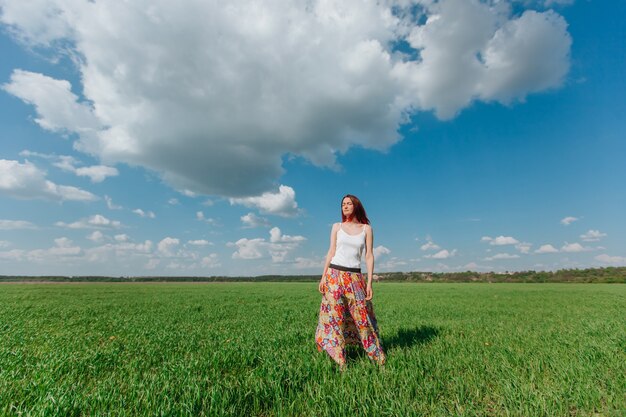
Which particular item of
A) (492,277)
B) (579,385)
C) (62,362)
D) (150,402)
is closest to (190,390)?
(150,402)

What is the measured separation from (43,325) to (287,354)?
868 cm

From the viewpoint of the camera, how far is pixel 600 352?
5715 millimetres

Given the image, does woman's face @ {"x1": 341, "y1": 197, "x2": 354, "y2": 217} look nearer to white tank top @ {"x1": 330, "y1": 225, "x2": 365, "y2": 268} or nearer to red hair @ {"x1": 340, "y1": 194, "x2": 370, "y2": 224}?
red hair @ {"x1": 340, "y1": 194, "x2": 370, "y2": 224}

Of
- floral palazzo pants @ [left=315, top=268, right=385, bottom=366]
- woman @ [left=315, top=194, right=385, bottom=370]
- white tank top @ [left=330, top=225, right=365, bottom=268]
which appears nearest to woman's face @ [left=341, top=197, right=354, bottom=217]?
woman @ [left=315, top=194, right=385, bottom=370]

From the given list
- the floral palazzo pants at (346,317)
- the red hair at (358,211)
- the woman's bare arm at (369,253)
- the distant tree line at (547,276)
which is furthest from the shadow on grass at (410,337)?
the distant tree line at (547,276)

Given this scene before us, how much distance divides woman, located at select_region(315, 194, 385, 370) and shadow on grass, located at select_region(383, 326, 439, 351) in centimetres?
114

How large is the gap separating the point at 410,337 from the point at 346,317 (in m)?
2.72

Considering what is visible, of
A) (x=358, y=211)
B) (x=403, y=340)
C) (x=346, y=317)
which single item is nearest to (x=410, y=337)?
(x=403, y=340)

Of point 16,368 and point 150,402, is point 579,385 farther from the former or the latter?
point 16,368

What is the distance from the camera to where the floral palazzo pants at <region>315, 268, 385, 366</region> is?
5359 mm

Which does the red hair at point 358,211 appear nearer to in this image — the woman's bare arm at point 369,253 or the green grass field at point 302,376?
the woman's bare arm at point 369,253

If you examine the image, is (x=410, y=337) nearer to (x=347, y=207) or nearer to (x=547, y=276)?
(x=347, y=207)

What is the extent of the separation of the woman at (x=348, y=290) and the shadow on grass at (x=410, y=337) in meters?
1.14

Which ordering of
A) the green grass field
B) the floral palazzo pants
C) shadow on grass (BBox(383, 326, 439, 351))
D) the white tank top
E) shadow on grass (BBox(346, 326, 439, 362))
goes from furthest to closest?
shadow on grass (BBox(383, 326, 439, 351)), shadow on grass (BBox(346, 326, 439, 362)), the white tank top, the floral palazzo pants, the green grass field
